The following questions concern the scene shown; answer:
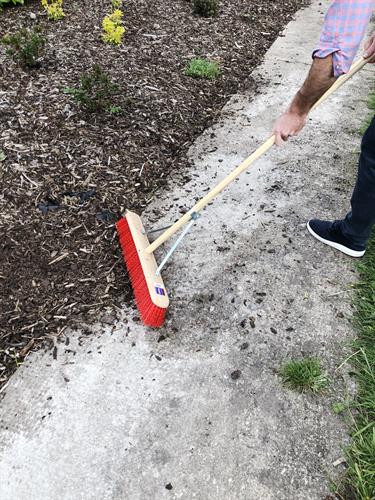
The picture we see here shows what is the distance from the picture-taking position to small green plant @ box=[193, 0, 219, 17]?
5.18 metres

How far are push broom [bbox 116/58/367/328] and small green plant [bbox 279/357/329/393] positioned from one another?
0.69 meters

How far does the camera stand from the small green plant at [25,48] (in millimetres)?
3828

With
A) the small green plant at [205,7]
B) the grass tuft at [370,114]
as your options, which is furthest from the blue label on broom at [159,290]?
the small green plant at [205,7]

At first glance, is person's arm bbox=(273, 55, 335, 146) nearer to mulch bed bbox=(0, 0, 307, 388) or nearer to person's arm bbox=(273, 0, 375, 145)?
person's arm bbox=(273, 0, 375, 145)

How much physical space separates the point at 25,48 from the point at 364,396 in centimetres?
363

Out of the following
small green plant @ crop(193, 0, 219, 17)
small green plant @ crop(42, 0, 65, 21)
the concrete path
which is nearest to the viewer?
the concrete path

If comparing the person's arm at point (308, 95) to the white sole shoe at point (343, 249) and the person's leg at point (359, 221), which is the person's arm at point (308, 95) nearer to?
the person's leg at point (359, 221)

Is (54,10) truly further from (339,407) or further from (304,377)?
(339,407)

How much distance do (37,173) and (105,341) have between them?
1.43 metres

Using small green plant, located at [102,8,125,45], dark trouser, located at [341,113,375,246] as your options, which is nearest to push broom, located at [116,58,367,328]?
dark trouser, located at [341,113,375,246]

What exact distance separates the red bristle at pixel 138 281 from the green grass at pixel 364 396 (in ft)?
3.38

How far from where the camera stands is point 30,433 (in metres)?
2.04

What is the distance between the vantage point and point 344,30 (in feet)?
6.05

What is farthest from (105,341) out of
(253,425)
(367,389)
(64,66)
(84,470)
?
(64,66)
